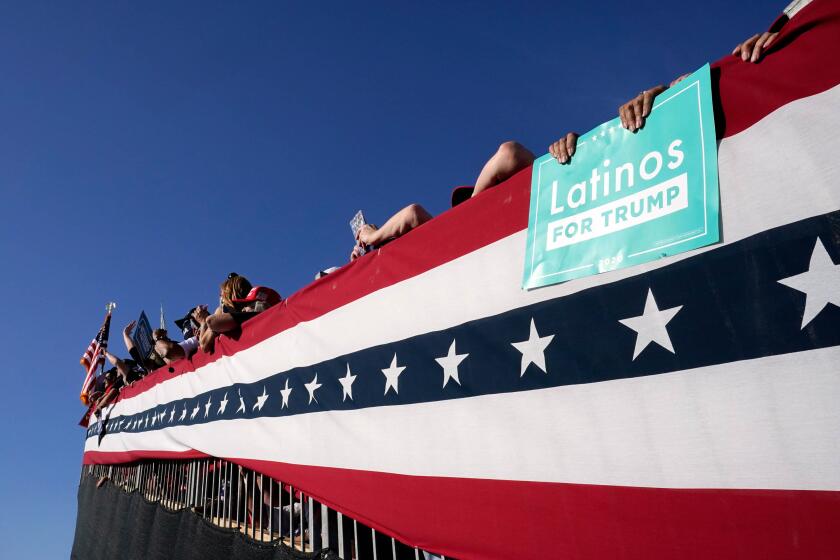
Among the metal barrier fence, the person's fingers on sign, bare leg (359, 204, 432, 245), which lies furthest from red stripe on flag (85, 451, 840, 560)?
bare leg (359, 204, 432, 245)

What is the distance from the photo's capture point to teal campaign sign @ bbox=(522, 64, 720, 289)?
1735 millimetres

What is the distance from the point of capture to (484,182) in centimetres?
273

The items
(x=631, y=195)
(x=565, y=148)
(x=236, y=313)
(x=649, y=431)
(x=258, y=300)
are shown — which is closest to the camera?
(x=649, y=431)

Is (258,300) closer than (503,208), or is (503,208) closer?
(503,208)

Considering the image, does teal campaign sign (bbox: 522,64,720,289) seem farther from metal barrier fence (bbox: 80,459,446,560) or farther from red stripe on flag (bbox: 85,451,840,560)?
metal barrier fence (bbox: 80,459,446,560)

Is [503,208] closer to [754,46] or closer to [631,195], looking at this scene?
[631,195]

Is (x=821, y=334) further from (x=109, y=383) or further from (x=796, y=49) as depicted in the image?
(x=109, y=383)

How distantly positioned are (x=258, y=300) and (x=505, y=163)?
325cm

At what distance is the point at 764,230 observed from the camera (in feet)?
5.09

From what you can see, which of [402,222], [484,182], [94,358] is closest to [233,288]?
[402,222]

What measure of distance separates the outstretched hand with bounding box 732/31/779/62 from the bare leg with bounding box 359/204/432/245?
1.76m

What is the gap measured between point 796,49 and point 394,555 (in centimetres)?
277

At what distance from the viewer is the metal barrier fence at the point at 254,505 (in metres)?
3.20

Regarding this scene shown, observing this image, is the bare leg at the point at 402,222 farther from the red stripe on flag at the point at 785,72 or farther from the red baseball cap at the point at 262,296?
the red baseball cap at the point at 262,296
